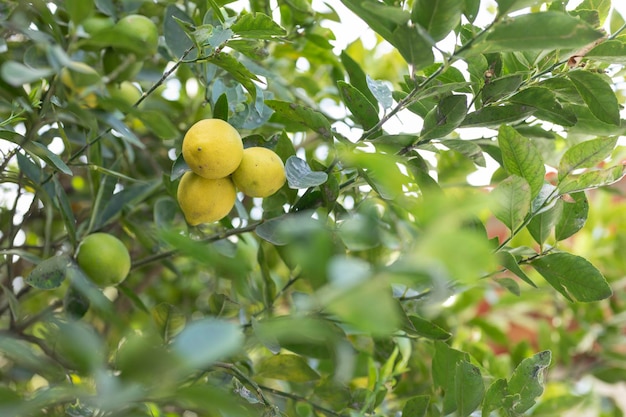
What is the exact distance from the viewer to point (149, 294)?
1104 millimetres

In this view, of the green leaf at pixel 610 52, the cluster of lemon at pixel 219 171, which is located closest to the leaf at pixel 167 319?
the cluster of lemon at pixel 219 171

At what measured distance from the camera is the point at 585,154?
560 millimetres

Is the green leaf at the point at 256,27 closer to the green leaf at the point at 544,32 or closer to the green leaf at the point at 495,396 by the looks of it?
the green leaf at the point at 544,32

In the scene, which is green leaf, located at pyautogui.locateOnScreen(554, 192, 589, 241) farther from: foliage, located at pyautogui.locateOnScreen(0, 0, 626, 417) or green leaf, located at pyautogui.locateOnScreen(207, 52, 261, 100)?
green leaf, located at pyautogui.locateOnScreen(207, 52, 261, 100)

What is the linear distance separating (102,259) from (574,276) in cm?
43

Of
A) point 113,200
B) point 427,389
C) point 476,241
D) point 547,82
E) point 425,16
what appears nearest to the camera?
point 476,241

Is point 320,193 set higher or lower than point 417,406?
higher

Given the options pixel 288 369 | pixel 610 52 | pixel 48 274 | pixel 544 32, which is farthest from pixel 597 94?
pixel 48 274

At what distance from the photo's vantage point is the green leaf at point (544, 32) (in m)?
0.43

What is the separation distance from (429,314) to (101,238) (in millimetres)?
477

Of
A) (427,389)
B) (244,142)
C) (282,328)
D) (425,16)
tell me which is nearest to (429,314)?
(427,389)

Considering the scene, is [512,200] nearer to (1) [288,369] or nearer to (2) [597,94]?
(2) [597,94]

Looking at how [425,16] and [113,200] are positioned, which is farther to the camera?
[113,200]

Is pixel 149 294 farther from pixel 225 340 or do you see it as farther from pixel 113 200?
pixel 225 340
